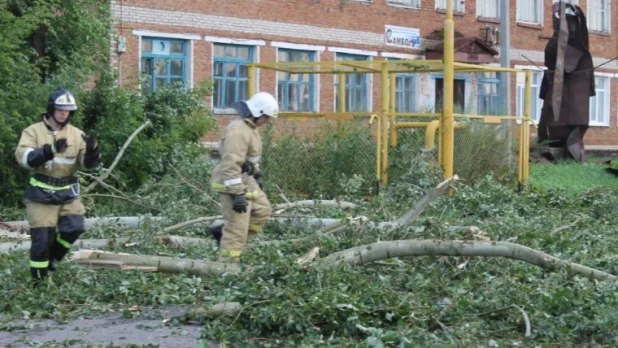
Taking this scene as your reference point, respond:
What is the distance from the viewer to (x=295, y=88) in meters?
30.2

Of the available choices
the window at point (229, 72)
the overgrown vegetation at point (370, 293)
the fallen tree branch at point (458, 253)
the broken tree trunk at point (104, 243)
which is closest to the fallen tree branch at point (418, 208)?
the overgrown vegetation at point (370, 293)

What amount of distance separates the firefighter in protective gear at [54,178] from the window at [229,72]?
18240 millimetres

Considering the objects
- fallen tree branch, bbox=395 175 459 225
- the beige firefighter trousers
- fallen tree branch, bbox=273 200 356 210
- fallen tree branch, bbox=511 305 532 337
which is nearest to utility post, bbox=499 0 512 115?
fallen tree branch, bbox=273 200 356 210

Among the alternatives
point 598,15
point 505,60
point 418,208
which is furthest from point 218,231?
point 598,15

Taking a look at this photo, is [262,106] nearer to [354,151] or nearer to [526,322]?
[526,322]

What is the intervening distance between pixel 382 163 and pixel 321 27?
13.6 metres

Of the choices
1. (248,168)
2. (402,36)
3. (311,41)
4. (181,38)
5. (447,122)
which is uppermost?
(402,36)

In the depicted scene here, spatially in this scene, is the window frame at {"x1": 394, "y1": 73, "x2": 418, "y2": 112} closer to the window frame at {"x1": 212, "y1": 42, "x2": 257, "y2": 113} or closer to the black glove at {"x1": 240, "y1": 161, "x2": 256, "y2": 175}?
the window frame at {"x1": 212, "y1": 42, "x2": 257, "y2": 113}

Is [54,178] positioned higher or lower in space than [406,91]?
lower

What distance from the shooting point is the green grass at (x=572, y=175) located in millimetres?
23047

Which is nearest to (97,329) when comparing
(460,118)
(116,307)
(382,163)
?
(116,307)

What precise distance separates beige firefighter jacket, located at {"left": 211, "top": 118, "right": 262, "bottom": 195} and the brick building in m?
13.0

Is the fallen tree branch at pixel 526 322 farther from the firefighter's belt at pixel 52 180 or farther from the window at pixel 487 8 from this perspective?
the window at pixel 487 8

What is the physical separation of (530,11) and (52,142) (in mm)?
29886
